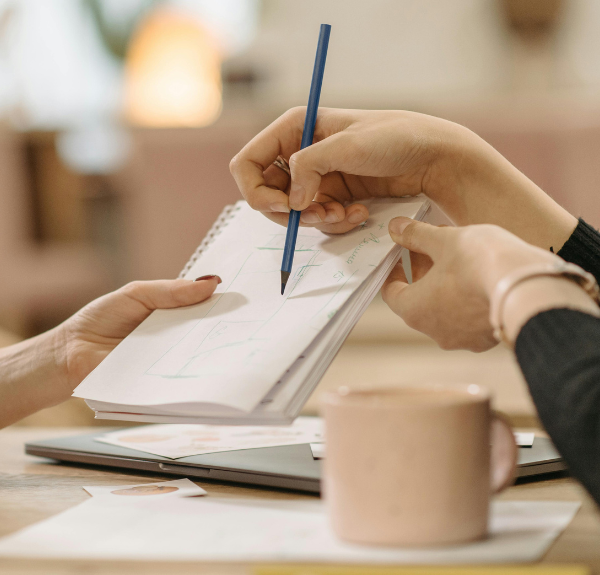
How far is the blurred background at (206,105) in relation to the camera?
2496mm

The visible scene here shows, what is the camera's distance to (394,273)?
2.22 feet

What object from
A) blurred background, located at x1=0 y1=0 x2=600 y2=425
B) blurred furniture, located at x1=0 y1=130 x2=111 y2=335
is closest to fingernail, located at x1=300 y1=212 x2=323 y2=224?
blurred background, located at x1=0 y1=0 x2=600 y2=425

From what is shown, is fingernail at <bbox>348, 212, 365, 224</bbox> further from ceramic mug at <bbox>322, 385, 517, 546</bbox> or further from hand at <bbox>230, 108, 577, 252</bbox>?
ceramic mug at <bbox>322, 385, 517, 546</bbox>

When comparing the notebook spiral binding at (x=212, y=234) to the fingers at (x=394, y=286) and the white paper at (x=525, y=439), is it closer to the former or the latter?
the fingers at (x=394, y=286)

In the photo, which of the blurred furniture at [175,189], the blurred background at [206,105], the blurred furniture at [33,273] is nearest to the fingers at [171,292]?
the blurred background at [206,105]

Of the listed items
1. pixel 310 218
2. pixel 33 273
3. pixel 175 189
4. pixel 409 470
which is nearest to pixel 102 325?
pixel 310 218

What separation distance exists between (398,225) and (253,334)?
0.16 metres

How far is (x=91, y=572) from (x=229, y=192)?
224cm

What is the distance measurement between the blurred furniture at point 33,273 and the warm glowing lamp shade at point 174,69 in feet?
2.45

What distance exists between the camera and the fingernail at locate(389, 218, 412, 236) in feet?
2.09

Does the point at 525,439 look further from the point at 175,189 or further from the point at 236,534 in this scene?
the point at 175,189

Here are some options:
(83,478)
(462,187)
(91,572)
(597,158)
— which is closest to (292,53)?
(597,158)

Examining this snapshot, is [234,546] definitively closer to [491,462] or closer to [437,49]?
[491,462]

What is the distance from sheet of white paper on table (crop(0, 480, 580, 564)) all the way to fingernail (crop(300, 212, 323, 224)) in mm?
284
